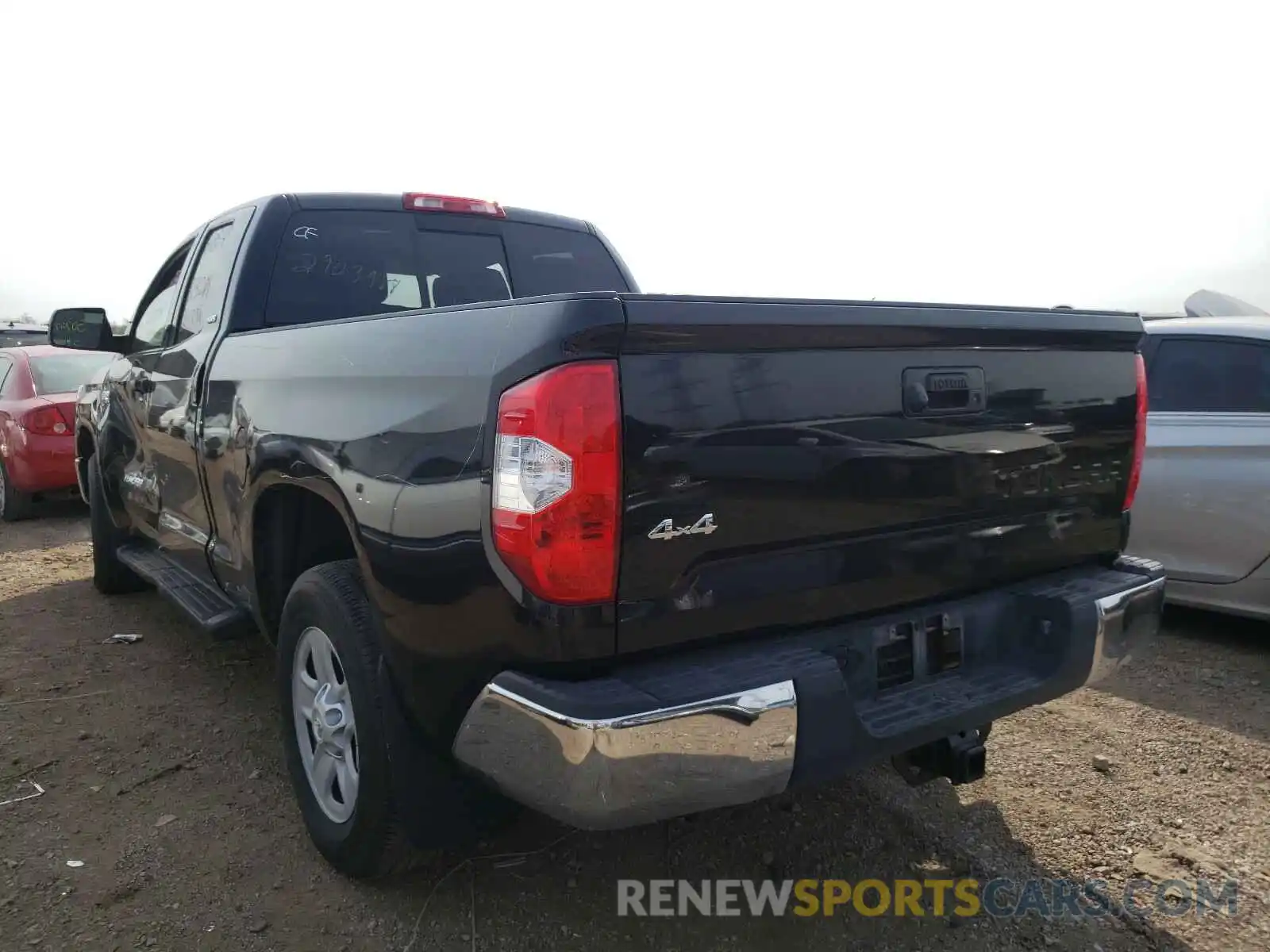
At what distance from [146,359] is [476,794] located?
2.89 meters

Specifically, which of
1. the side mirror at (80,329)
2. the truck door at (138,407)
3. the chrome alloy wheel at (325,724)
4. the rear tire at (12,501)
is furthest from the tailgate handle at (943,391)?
the rear tire at (12,501)

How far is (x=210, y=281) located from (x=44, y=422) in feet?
16.0

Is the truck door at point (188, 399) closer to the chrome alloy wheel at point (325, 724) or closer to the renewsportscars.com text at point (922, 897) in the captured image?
the chrome alloy wheel at point (325, 724)

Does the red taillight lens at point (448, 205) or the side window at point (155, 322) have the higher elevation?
the red taillight lens at point (448, 205)

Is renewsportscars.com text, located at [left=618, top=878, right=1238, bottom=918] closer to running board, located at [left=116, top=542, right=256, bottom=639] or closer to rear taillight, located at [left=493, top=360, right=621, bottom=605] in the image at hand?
rear taillight, located at [left=493, top=360, right=621, bottom=605]

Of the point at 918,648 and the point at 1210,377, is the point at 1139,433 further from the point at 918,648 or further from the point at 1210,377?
the point at 1210,377

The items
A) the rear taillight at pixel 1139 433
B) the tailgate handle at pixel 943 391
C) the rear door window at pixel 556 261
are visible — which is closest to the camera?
the tailgate handle at pixel 943 391

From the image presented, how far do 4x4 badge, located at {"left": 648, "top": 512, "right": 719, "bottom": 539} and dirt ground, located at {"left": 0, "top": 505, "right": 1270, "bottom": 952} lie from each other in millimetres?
1110

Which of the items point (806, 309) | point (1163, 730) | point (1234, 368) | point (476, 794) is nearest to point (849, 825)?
point (476, 794)

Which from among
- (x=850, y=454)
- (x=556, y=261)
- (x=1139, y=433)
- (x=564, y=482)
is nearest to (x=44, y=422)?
(x=556, y=261)

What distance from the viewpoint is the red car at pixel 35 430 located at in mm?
7609

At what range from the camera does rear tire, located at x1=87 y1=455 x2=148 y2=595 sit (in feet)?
16.7

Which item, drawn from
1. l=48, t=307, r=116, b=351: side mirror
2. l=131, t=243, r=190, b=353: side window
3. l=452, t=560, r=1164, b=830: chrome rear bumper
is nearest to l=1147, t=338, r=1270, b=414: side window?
l=452, t=560, r=1164, b=830: chrome rear bumper

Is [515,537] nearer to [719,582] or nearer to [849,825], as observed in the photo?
[719,582]
